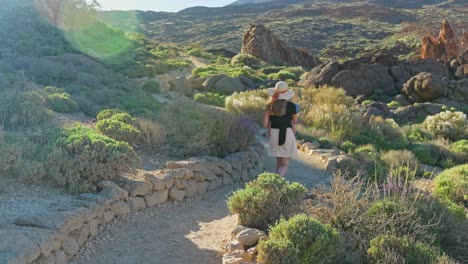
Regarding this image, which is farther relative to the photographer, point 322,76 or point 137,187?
point 322,76

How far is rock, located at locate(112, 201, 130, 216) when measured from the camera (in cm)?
662

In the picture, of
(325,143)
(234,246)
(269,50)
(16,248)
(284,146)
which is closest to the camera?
(16,248)

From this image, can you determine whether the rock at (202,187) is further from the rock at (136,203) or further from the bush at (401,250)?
the bush at (401,250)

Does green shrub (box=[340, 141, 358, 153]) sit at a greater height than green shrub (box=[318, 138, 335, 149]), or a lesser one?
lesser

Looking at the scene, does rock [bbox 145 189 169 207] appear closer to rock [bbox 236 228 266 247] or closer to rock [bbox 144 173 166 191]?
rock [bbox 144 173 166 191]

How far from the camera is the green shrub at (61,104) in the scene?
38.3 feet

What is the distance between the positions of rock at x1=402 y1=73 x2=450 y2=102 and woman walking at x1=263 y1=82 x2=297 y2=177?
18.6 metres

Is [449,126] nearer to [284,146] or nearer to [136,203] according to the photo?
[284,146]

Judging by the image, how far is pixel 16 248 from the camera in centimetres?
462

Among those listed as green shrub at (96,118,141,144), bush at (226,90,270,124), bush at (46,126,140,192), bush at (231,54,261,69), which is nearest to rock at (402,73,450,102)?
bush at (226,90,270,124)

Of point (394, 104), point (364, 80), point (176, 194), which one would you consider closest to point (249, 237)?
point (176, 194)

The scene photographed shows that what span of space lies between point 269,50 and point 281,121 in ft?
115

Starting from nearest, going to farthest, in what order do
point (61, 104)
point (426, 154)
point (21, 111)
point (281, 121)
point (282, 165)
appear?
point (281, 121) → point (282, 165) → point (21, 111) → point (61, 104) → point (426, 154)

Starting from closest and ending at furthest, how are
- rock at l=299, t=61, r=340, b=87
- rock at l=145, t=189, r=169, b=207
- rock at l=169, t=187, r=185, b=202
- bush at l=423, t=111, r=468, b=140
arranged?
rock at l=145, t=189, r=169, b=207 < rock at l=169, t=187, r=185, b=202 < bush at l=423, t=111, r=468, b=140 < rock at l=299, t=61, r=340, b=87
